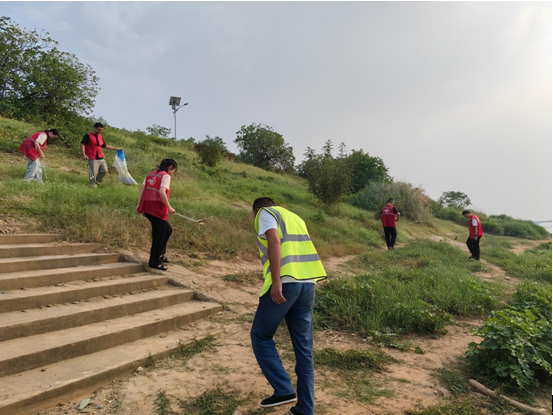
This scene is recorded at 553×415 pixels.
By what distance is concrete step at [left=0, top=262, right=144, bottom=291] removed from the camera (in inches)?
168

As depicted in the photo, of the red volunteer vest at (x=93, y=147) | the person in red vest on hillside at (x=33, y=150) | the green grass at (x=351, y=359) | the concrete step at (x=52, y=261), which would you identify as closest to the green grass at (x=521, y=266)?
the green grass at (x=351, y=359)

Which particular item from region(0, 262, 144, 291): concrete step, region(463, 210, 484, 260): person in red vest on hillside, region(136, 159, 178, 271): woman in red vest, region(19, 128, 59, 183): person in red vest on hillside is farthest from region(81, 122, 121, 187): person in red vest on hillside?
region(463, 210, 484, 260): person in red vest on hillside

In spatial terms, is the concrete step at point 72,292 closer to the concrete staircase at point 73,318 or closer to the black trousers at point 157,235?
the concrete staircase at point 73,318

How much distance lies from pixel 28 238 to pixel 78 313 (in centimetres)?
264

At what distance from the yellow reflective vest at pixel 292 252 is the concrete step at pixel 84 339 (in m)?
1.95

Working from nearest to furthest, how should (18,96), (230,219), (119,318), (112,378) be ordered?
(112,378), (119,318), (230,219), (18,96)

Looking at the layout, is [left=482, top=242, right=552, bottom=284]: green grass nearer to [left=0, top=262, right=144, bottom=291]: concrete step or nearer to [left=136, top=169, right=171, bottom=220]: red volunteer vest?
[left=136, top=169, right=171, bottom=220]: red volunteer vest

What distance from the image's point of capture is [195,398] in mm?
2938

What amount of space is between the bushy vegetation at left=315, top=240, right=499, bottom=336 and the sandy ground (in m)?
0.24

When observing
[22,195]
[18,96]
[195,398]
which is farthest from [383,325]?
[18,96]

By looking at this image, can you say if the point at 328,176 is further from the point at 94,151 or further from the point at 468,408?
the point at 468,408

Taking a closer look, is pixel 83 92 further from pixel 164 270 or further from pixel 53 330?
pixel 53 330

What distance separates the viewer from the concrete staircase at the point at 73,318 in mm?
2934

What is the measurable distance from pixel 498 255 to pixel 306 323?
45.0 feet
